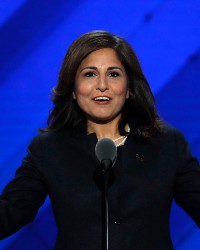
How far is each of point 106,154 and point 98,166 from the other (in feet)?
1.48

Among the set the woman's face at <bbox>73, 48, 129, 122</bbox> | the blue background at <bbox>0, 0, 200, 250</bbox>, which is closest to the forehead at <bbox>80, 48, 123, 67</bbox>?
the woman's face at <bbox>73, 48, 129, 122</bbox>

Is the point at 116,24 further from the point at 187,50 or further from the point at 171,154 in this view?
the point at 171,154

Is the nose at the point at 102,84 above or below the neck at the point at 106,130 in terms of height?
above

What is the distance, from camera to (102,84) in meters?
1.62

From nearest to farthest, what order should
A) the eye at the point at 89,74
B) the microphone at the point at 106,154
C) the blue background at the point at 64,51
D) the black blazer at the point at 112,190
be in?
the microphone at the point at 106,154
the black blazer at the point at 112,190
the eye at the point at 89,74
the blue background at the point at 64,51

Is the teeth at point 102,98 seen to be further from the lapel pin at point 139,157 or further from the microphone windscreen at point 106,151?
the microphone windscreen at point 106,151

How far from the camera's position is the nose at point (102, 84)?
1.61 m

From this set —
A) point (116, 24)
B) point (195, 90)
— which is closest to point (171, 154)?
point (195, 90)

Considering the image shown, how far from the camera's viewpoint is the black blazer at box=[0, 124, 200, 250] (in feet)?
5.13

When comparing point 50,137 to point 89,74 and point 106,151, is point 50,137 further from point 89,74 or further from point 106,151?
point 106,151

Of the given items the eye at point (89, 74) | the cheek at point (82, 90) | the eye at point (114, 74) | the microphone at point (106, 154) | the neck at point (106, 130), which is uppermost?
the eye at point (89, 74)

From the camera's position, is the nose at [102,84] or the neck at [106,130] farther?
the neck at [106,130]

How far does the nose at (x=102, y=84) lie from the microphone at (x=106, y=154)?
394 mm

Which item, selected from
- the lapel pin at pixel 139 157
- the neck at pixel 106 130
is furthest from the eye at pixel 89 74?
the lapel pin at pixel 139 157
